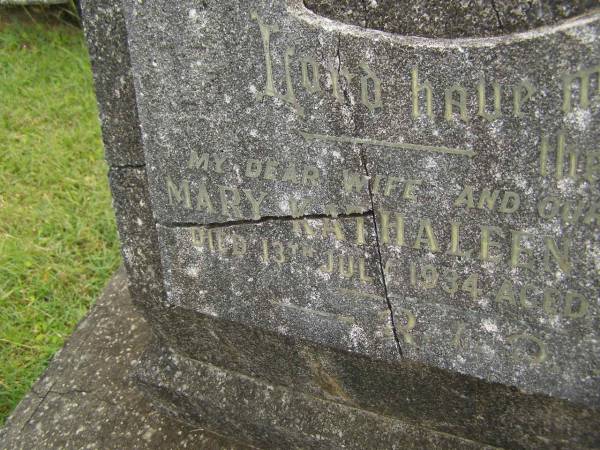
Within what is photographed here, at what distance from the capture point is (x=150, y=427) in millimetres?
1987

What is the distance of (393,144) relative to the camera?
1.29 metres

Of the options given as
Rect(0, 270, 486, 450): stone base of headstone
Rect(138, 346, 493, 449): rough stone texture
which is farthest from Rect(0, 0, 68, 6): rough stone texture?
Rect(138, 346, 493, 449): rough stone texture

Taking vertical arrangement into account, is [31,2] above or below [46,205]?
above

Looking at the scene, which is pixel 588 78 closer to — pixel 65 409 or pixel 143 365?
pixel 143 365

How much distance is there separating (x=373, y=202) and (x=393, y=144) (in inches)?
5.8

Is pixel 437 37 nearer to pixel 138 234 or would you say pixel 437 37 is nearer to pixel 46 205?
pixel 138 234

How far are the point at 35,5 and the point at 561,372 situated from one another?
4035 mm

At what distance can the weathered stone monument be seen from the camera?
3.84 ft

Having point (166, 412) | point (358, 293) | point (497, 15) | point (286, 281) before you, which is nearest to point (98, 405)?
point (166, 412)

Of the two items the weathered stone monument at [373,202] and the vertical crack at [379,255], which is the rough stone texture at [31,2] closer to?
the weathered stone monument at [373,202]

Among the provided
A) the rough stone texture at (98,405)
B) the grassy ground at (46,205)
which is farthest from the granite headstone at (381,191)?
the grassy ground at (46,205)

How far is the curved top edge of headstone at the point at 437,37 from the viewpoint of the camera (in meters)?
1.08

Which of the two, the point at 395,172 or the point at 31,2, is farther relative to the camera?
the point at 31,2

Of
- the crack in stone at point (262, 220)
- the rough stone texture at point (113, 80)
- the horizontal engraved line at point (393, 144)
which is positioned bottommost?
the crack in stone at point (262, 220)
